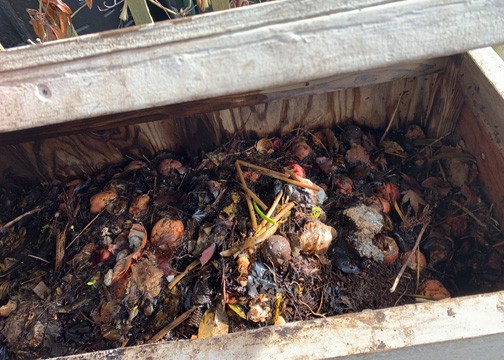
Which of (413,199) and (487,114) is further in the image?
(413,199)

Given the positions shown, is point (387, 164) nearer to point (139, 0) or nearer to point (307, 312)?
point (307, 312)

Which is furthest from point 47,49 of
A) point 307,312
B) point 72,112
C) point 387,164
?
point 387,164

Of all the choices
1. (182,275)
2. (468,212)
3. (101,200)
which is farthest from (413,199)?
(101,200)

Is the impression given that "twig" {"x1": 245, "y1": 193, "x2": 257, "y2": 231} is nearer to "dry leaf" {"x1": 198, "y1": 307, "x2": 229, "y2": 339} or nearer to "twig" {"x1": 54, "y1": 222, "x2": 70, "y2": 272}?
"dry leaf" {"x1": 198, "y1": 307, "x2": 229, "y2": 339}

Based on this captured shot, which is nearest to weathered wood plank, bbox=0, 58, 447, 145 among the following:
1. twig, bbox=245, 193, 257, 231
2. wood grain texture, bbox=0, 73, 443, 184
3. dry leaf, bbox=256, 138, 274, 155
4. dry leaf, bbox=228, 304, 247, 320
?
wood grain texture, bbox=0, 73, 443, 184

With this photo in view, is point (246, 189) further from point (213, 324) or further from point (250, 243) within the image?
point (213, 324)

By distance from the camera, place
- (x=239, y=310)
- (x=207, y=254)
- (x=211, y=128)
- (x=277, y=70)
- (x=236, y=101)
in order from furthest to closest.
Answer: (x=211, y=128) < (x=236, y=101) < (x=207, y=254) < (x=239, y=310) < (x=277, y=70)
